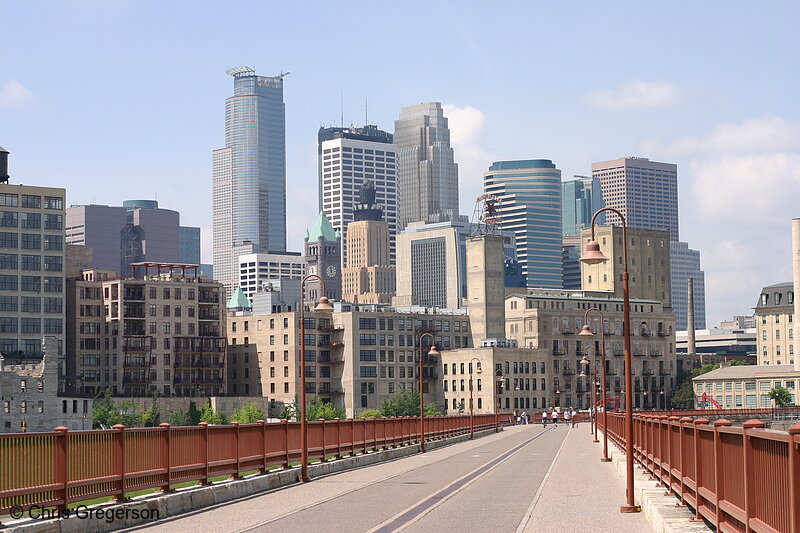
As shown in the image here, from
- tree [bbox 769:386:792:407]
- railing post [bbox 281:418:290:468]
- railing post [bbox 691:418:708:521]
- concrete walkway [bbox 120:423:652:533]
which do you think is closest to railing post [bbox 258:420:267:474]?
concrete walkway [bbox 120:423:652:533]

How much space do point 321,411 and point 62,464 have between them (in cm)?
15674

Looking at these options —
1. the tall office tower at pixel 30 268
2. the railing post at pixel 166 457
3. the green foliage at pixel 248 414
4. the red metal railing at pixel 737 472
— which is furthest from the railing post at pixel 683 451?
the tall office tower at pixel 30 268

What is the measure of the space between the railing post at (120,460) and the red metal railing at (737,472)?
10094 millimetres

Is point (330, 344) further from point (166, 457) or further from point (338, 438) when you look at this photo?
point (166, 457)

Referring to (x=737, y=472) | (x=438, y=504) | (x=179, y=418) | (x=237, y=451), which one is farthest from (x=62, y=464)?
(x=179, y=418)

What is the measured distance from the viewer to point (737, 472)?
15430mm

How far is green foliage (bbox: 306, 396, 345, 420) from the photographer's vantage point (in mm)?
174875

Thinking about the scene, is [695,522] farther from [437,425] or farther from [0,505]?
[437,425]

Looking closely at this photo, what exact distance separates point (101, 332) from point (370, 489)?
155 metres

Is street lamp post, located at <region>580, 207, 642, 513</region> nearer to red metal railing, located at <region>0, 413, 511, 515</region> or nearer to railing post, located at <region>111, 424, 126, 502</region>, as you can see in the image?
red metal railing, located at <region>0, 413, 511, 515</region>

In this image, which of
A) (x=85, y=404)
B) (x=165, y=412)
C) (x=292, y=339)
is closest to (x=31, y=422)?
(x=85, y=404)

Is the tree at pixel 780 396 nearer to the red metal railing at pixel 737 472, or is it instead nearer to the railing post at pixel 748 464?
the red metal railing at pixel 737 472

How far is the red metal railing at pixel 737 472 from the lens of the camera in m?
12.1

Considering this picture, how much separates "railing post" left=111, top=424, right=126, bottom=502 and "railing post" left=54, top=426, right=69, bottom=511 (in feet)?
7.55
